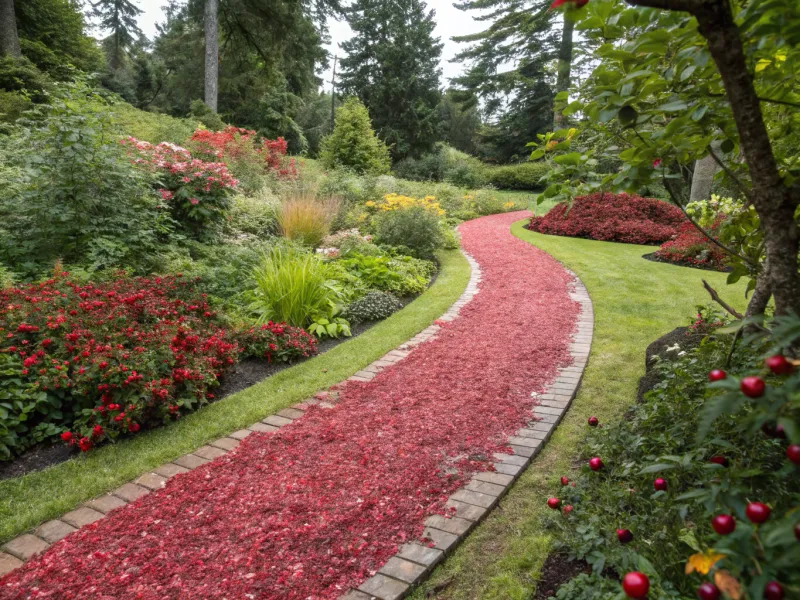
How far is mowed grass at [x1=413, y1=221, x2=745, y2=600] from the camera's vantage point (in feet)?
6.39

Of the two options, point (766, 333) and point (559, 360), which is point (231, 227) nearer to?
point (559, 360)


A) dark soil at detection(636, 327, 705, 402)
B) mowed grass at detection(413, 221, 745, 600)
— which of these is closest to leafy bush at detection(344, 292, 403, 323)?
mowed grass at detection(413, 221, 745, 600)

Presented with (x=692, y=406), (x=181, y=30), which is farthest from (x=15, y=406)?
(x=181, y=30)

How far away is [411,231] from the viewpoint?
26.3ft

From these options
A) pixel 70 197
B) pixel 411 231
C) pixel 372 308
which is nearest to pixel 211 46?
pixel 411 231

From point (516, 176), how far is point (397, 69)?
8.48 meters

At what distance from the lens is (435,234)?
26.8ft

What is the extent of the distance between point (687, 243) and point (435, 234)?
163 inches

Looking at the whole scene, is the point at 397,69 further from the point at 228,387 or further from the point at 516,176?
the point at 228,387

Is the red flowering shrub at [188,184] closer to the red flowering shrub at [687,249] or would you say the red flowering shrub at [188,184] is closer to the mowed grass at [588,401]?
the mowed grass at [588,401]

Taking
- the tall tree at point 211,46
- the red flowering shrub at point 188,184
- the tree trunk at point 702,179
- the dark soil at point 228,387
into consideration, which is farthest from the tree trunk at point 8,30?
the tree trunk at point 702,179

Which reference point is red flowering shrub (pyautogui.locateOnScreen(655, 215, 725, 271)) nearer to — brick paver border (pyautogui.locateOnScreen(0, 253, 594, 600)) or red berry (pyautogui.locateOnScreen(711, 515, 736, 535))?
brick paver border (pyautogui.locateOnScreen(0, 253, 594, 600))

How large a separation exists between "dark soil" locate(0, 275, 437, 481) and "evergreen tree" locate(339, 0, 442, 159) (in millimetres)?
19705

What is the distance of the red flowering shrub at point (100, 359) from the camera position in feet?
9.56
